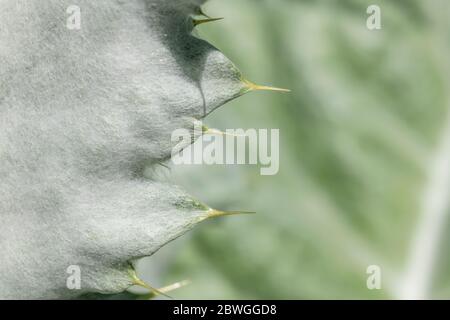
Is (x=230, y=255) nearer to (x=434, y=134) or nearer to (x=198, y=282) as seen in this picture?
(x=198, y=282)

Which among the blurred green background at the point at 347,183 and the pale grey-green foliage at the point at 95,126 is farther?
the blurred green background at the point at 347,183

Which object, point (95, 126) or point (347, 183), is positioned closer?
point (95, 126)

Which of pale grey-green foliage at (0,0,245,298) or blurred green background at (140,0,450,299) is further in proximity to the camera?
blurred green background at (140,0,450,299)
